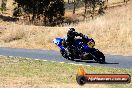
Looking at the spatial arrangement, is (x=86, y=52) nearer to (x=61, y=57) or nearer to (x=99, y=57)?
(x=99, y=57)

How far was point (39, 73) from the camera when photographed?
1712 centimetres

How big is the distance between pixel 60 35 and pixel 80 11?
82.5 meters

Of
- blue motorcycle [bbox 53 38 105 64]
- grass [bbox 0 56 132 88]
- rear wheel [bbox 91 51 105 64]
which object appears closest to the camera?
grass [bbox 0 56 132 88]

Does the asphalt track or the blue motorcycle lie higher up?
the blue motorcycle

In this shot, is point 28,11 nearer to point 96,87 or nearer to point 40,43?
point 40,43

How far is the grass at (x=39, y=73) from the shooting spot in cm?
1466

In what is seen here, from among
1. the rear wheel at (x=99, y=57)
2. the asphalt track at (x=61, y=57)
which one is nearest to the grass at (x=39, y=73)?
the asphalt track at (x=61, y=57)

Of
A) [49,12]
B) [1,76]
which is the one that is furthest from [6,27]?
[49,12]

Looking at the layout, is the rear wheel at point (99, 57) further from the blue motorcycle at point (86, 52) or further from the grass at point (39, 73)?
the grass at point (39, 73)

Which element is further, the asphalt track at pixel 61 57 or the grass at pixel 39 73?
the asphalt track at pixel 61 57

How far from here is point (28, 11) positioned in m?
76.8

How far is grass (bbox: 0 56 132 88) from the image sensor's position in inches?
577

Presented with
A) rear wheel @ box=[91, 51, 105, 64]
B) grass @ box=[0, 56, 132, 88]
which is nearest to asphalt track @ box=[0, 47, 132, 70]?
rear wheel @ box=[91, 51, 105, 64]

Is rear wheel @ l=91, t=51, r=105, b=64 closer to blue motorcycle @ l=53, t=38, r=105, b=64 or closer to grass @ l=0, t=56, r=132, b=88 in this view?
blue motorcycle @ l=53, t=38, r=105, b=64
